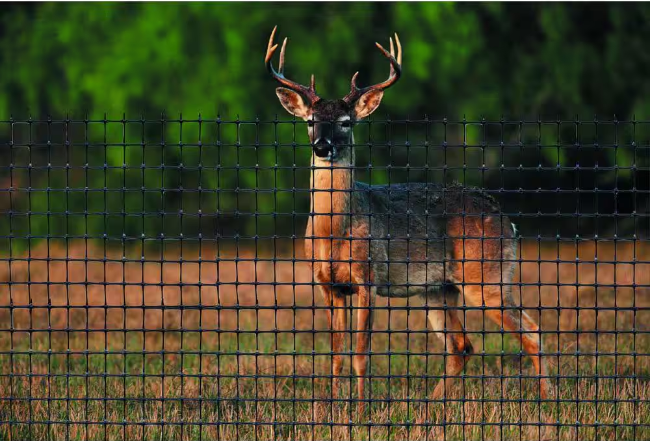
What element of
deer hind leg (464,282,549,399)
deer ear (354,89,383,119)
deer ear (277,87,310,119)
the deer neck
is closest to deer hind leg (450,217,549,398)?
deer hind leg (464,282,549,399)

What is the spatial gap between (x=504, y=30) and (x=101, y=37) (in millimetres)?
6364

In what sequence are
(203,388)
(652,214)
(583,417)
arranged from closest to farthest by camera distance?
(652,214)
(583,417)
(203,388)

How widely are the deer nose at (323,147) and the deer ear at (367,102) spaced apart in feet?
2.65

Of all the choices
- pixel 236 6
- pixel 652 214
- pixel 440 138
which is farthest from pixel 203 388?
pixel 440 138

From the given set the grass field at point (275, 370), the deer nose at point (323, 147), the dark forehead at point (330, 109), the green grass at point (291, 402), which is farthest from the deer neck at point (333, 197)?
the green grass at point (291, 402)

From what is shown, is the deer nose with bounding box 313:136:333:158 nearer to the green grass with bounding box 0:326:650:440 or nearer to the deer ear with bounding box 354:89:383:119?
the deer ear with bounding box 354:89:383:119

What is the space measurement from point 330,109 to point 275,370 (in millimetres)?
2664

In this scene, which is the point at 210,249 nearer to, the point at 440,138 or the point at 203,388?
the point at 440,138

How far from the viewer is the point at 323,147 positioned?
8.00 m

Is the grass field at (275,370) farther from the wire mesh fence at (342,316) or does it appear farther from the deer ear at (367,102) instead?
the deer ear at (367,102)

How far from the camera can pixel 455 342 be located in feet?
30.6

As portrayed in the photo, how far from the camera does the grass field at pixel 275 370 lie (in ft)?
21.2

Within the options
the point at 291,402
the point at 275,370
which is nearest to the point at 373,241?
the point at 291,402

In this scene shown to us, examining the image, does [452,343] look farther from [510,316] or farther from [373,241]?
[373,241]
